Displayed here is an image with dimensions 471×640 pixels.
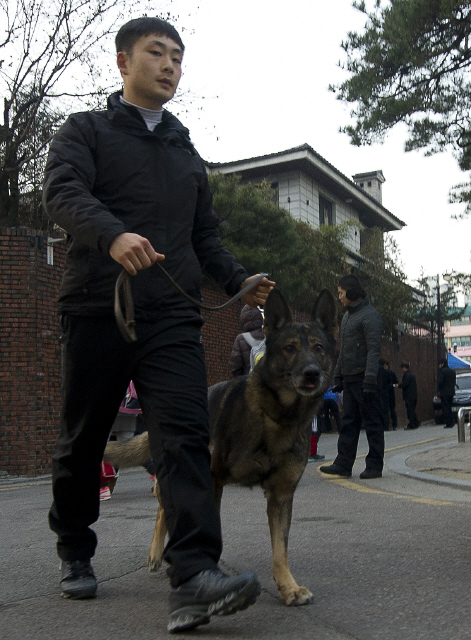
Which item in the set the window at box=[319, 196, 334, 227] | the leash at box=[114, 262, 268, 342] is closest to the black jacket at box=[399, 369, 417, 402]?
the window at box=[319, 196, 334, 227]

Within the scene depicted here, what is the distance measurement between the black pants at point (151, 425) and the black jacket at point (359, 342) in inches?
199

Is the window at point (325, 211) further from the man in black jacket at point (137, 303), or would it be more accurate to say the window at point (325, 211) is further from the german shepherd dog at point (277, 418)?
the man in black jacket at point (137, 303)

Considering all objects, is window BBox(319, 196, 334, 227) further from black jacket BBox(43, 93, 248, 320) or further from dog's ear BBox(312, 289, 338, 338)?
black jacket BBox(43, 93, 248, 320)

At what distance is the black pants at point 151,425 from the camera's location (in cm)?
268

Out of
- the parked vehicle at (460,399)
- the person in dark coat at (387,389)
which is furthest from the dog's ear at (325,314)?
the parked vehicle at (460,399)

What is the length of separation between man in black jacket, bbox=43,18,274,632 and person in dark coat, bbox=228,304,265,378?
14.2 feet

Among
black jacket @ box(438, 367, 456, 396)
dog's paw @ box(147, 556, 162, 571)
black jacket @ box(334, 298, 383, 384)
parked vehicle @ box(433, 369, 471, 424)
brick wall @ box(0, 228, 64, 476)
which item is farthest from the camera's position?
parked vehicle @ box(433, 369, 471, 424)

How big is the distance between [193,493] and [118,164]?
51.5 inches

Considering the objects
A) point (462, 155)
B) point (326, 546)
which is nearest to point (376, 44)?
point (462, 155)

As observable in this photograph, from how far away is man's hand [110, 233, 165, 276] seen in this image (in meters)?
2.61

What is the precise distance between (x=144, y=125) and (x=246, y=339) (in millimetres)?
4684

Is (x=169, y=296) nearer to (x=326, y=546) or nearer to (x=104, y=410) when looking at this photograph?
(x=104, y=410)

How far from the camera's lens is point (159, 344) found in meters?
2.90

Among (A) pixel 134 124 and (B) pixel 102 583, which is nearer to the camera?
(A) pixel 134 124
